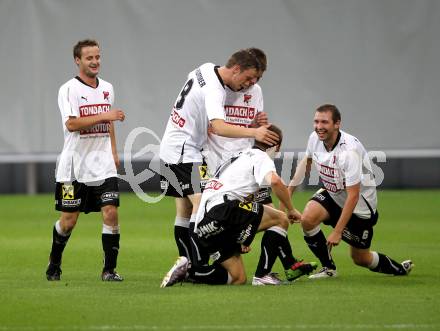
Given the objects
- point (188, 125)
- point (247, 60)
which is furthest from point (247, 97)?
point (247, 60)

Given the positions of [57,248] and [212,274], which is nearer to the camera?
[212,274]

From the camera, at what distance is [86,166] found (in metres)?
8.45

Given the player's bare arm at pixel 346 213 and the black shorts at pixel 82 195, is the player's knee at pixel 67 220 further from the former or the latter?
the player's bare arm at pixel 346 213

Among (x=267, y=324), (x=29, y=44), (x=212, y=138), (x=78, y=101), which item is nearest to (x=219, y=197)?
(x=212, y=138)

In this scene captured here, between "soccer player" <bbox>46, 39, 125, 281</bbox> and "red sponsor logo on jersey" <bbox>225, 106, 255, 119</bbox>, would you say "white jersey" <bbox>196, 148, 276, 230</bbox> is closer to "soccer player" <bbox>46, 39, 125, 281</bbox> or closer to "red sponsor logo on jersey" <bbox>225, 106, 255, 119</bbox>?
"red sponsor logo on jersey" <bbox>225, 106, 255, 119</bbox>

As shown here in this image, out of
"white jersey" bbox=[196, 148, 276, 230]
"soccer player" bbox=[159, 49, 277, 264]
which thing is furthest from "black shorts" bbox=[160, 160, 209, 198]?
"white jersey" bbox=[196, 148, 276, 230]

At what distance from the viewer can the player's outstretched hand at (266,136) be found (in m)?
7.68

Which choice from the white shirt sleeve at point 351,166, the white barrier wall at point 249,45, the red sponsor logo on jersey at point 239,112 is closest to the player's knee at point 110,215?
the red sponsor logo on jersey at point 239,112

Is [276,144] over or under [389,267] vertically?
over

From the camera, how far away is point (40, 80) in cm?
1831

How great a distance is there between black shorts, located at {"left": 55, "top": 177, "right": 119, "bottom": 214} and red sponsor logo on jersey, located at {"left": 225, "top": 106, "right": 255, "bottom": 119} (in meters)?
1.10

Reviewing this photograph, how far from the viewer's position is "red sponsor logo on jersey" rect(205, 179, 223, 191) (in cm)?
800

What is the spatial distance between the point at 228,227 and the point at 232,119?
1.18m

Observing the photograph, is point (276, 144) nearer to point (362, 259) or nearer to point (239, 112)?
point (239, 112)
